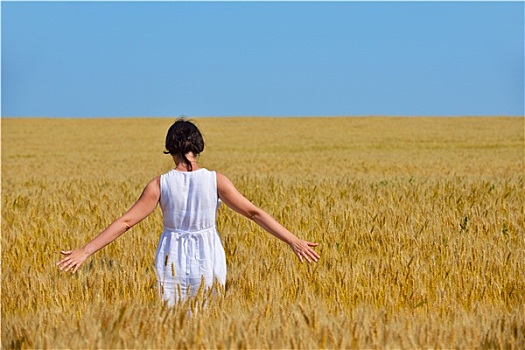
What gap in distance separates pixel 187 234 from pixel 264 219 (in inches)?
17.4

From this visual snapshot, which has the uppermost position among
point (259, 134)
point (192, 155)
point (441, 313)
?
point (259, 134)

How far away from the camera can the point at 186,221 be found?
4.02m

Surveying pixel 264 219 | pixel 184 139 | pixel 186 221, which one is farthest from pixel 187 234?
pixel 184 139

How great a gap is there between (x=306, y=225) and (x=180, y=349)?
453 centimetres

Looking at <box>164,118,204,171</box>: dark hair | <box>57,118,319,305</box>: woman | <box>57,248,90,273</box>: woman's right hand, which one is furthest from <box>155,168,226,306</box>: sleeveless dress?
<box>57,248,90,273</box>: woman's right hand

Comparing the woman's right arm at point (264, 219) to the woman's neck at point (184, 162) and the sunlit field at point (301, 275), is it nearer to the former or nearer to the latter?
the woman's neck at point (184, 162)

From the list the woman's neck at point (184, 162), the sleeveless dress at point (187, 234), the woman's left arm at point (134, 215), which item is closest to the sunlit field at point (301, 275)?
the sleeveless dress at point (187, 234)

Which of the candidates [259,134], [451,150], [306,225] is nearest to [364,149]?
[451,150]

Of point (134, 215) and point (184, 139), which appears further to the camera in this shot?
point (134, 215)

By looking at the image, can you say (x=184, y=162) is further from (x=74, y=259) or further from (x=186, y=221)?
(x=74, y=259)

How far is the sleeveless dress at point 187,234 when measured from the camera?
397cm

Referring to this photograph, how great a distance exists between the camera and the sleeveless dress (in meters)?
3.97

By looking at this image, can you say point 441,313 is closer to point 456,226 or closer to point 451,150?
point 456,226

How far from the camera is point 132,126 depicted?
2169 inches
